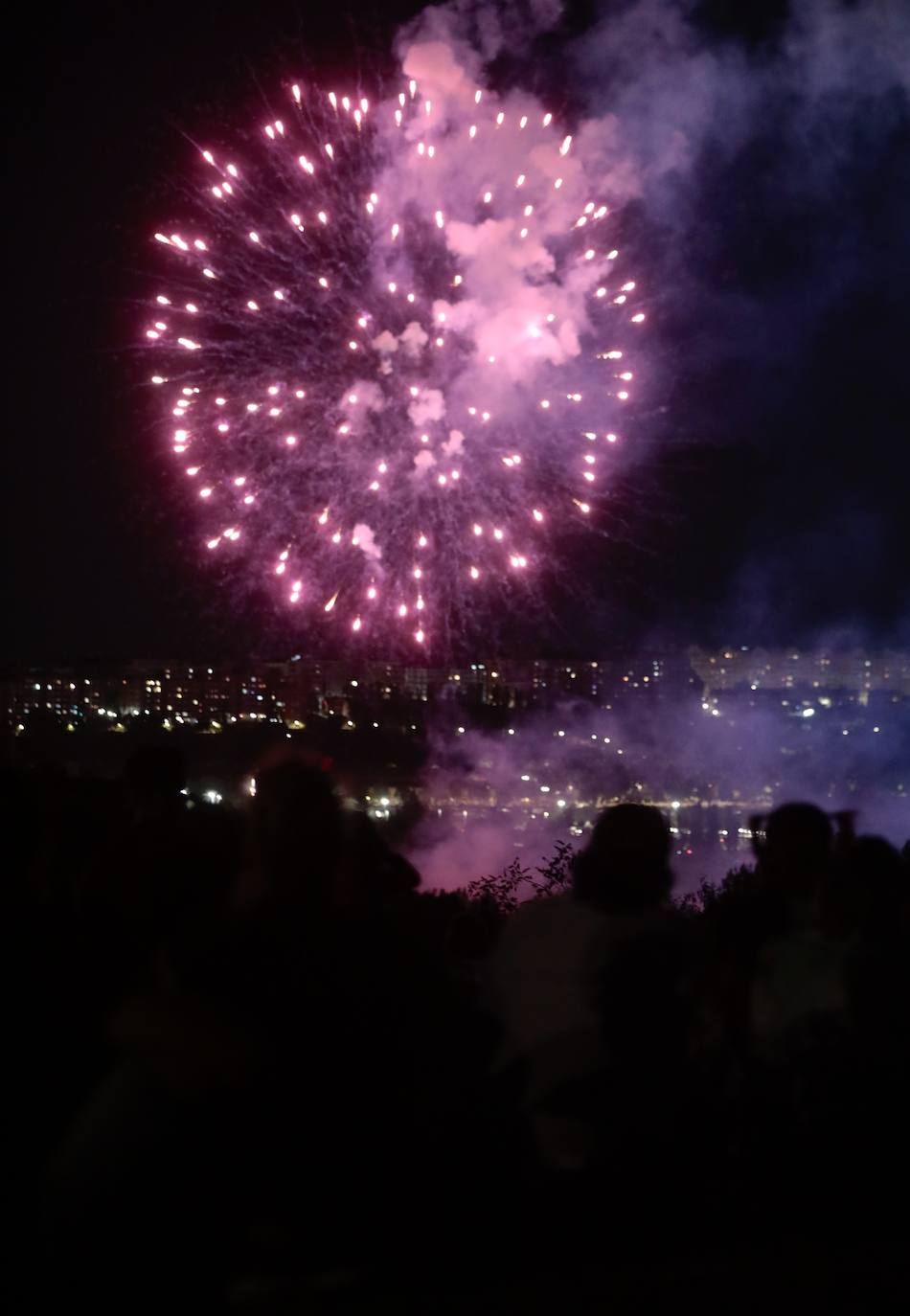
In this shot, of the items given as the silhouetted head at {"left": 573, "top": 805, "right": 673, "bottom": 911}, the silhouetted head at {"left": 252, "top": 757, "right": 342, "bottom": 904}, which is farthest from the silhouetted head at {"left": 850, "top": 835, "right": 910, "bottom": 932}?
the silhouetted head at {"left": 252, "top": 757, "right": 342, "bottom": 904}

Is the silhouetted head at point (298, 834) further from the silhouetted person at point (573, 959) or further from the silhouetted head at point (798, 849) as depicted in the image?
the silhouetted head at point (798, 849)

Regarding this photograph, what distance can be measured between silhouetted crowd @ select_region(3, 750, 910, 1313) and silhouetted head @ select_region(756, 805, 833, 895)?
1cm

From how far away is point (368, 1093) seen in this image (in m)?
2.47

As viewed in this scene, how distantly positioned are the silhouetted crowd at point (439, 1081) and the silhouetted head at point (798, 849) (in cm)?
1

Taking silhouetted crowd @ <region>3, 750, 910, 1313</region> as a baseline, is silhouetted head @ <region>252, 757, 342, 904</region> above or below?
above

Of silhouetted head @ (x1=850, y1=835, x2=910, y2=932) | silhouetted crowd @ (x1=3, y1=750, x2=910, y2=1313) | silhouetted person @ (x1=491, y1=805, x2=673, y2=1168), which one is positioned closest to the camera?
silhouetted crowd @ (x1=3, y1=750, x2=910, y2=1313)

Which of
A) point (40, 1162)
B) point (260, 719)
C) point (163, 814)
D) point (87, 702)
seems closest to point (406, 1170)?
point (40, 1162)

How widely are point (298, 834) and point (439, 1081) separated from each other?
0.96 meters

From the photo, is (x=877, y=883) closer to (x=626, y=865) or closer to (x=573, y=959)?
(x=626, y=865)

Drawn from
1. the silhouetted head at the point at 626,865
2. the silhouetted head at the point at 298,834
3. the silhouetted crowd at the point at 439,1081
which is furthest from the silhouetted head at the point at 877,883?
the silhouetted head at the point at 298,834

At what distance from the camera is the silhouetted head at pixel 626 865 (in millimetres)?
3029

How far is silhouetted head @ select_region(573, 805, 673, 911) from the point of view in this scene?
3029 millimetres

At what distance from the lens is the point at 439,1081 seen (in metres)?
3.05

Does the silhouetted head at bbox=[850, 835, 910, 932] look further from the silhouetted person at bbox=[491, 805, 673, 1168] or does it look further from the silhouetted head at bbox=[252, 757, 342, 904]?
the silhouetted head at bbox=[252, 757, 342, 904]
